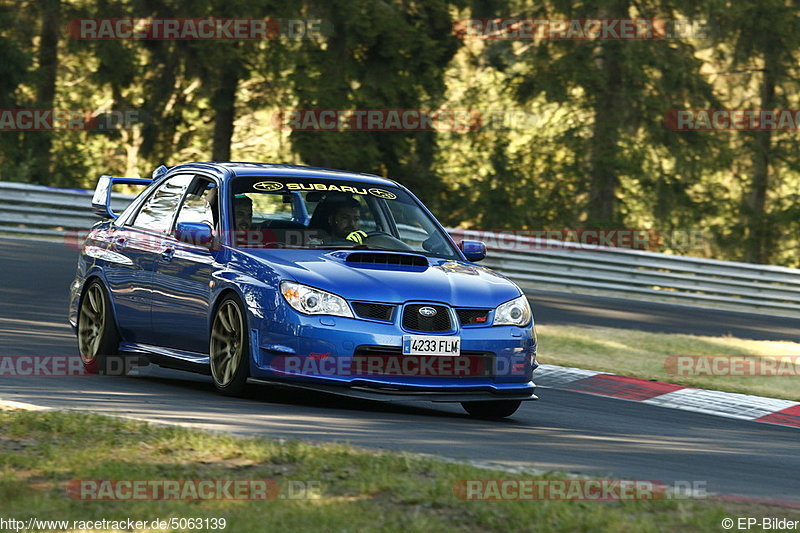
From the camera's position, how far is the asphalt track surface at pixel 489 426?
711 centimetres

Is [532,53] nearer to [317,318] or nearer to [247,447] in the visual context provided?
[317,318]

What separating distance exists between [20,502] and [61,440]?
1309mm

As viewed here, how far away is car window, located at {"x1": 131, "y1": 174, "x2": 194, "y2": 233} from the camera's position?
10.0 metres

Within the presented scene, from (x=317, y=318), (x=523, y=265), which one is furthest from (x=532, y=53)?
(x=317, y=318)

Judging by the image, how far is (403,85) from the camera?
30156 millimetres

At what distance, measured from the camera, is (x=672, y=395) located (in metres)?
12.0

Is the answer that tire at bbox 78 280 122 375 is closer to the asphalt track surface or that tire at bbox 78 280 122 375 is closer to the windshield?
the asphalt track surface

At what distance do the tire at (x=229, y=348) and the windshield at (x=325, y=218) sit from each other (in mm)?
516
